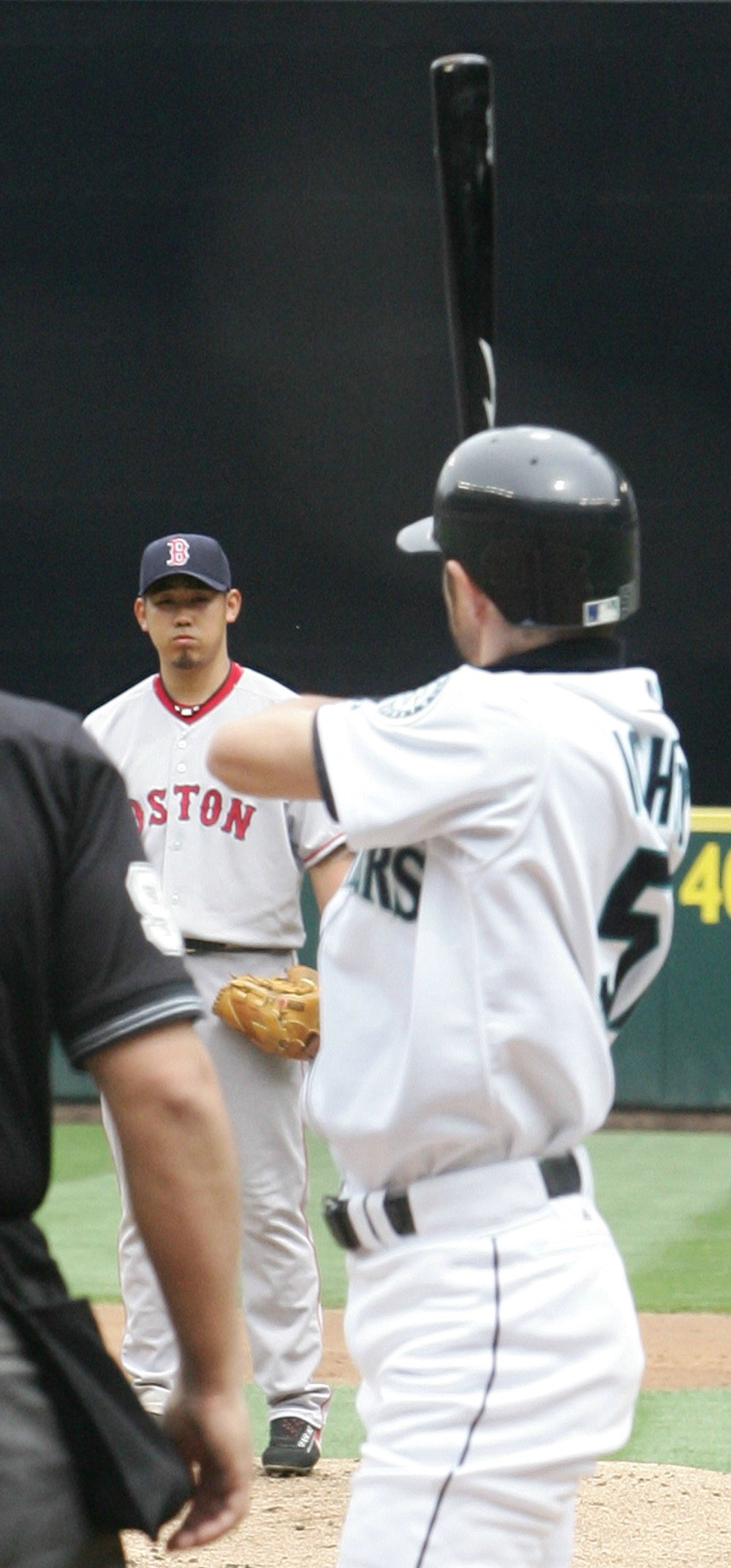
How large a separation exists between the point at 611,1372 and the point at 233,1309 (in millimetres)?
657

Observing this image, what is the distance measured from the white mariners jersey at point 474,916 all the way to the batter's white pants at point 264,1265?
7.70 ft

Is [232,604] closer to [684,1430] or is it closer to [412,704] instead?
[684,1430]

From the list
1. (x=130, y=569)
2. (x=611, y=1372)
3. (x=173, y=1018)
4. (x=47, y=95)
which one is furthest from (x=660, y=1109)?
(x=173, y=1018)

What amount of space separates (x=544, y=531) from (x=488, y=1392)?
0.96 meters

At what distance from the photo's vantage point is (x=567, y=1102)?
7.80ft

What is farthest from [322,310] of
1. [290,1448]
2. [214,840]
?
[290,1448]

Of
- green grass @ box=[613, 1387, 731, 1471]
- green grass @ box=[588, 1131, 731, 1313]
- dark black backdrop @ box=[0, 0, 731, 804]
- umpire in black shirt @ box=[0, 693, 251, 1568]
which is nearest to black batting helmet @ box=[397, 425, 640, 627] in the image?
umpire in black shirt @ box=[0, 693, 251, 1568]

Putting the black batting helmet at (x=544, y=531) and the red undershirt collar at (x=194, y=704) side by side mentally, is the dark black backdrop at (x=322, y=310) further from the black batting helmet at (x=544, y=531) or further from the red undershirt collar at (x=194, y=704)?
the black batting helmet at (x=544, y=531)

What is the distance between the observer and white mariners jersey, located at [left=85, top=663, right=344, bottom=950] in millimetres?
4867

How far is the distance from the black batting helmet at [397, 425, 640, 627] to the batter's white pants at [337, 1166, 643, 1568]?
0.69 meters

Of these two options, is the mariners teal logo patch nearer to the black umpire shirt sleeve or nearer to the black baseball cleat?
the black umpire shirt sleeve

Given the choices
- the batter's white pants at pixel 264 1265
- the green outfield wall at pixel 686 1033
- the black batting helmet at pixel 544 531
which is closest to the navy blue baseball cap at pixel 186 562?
the batter's white pants at pixel 264 1265

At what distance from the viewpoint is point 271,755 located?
240cm

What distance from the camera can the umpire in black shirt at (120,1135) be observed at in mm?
1705
